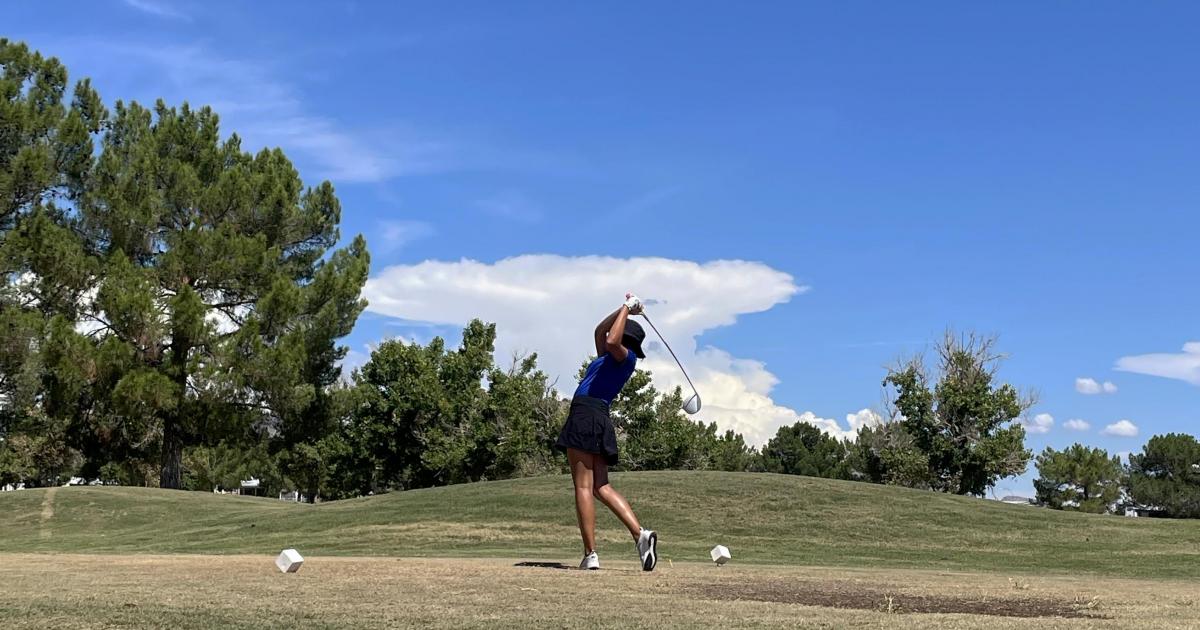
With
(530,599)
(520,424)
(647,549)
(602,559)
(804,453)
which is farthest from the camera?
(804,453)

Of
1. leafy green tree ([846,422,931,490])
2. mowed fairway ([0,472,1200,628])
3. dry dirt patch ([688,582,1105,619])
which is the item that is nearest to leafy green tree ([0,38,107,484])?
mowed fairway ([0,472,1200,628])

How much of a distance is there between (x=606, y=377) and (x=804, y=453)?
98.8 meters

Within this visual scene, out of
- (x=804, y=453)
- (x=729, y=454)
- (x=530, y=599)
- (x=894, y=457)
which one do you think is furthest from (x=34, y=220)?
(x=804, y=453)

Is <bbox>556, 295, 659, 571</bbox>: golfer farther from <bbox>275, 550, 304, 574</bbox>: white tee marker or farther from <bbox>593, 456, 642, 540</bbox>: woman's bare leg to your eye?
<bbox>275, 550, 304, 574</bbox>: white tee marker

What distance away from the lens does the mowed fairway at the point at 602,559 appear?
6.75 meters

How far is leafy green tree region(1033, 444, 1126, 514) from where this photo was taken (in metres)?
89.4

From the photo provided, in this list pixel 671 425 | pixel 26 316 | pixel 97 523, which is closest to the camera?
pixel 97 523

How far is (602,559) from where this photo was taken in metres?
14.2

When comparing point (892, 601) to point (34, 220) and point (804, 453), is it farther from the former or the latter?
point (804, 453)

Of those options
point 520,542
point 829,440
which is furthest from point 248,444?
point 829,440

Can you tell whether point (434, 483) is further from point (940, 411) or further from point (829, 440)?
point (829, 440)

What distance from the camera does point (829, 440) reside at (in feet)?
365

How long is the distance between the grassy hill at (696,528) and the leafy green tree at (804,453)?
239 feet

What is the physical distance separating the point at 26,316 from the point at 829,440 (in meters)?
83.9
